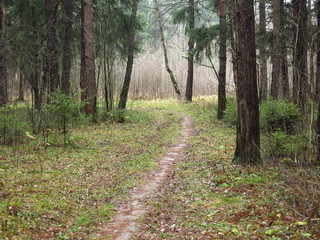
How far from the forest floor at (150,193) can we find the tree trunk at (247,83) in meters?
0.48

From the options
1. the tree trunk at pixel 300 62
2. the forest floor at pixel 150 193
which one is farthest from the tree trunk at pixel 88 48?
the tree trunk at pixel 300 62

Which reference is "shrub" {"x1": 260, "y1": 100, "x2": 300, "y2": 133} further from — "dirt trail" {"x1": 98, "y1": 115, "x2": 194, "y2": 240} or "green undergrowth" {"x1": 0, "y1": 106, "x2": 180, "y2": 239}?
"green undergrowth" {"x1": 0, "y1": 106, "x2": 180, "y2": 239}

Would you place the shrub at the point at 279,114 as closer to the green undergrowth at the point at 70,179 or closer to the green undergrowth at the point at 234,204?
the green undergrowth at the point at 234,204

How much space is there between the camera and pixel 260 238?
4.32m

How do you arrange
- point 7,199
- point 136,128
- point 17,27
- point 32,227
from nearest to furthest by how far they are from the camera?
1. point 32,227
2. point 7,199
3. point 136,128
4. point 17,27

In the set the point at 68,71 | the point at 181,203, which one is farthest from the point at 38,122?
the point at 181,203

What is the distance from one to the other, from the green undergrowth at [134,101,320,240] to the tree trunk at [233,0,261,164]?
47cm

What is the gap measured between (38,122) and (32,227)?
7.19 meters

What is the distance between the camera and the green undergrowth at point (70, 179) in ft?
16.6

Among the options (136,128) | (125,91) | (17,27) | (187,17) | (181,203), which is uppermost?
(187,17)

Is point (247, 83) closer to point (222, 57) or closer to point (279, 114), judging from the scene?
point (279, 114)

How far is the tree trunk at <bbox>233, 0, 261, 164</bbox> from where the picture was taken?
717 centimetres

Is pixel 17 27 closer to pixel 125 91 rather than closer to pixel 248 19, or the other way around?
pixel 125 91

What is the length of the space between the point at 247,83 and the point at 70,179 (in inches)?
157
